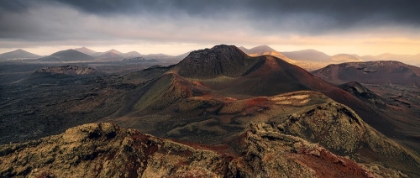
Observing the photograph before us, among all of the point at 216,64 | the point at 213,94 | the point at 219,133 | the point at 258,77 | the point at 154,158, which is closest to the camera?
the point at 154,158

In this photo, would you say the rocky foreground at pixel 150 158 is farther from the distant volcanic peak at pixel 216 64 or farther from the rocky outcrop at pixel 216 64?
the distant volcanic peak at pixel 216 64

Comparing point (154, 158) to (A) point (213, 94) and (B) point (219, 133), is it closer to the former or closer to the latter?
(B) point (219, 133)

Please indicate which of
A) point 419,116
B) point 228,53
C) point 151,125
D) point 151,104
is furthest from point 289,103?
point 228,53

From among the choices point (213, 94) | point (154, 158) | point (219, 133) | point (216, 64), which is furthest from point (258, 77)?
point (154, 158)

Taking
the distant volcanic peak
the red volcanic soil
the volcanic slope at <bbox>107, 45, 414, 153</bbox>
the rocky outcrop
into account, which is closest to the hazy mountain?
the volcanic slope at <bbox>107, 45, 414, 153</bbox>

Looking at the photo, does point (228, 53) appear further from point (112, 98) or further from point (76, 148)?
point (76, 148)

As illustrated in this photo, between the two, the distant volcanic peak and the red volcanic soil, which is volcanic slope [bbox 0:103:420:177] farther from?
the distant volcanic peak
